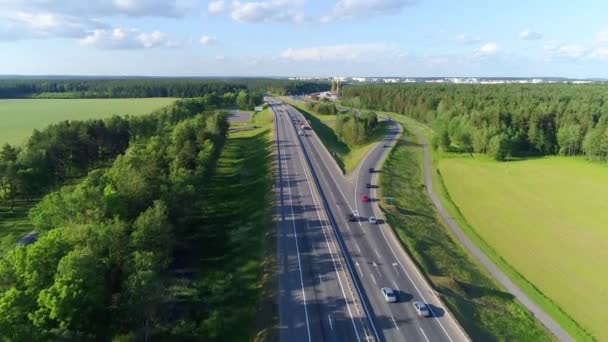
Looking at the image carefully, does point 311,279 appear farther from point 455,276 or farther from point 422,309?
point 455,276

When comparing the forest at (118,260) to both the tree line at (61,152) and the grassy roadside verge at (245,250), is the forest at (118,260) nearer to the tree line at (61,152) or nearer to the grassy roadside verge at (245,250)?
the tree line at (61,152)

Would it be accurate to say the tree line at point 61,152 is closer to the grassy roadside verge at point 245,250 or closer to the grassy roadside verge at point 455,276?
the grassy roadside verge at point 245,250

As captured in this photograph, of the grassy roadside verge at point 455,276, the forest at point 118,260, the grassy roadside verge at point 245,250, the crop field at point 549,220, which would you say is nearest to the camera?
the forest at point 118,260

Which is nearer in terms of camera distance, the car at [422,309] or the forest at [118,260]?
the forest at [118,260]

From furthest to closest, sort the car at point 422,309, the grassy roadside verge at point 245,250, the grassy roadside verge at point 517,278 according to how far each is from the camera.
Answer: the grassy roadside verge at point 517,278, the grassy roadside verge at point 245,250, the car at point 422,309

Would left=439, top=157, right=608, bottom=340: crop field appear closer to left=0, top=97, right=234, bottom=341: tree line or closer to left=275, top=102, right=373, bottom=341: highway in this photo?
left=275, top=102, right=373, bottom=341: highway

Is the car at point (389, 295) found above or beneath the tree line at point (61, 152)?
beneath

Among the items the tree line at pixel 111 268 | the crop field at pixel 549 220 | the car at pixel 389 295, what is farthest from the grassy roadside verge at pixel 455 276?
the tree line at pixel 111 268

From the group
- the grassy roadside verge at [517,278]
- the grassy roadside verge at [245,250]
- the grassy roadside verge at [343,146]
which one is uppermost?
the grassy roadside verge at [343,146]
